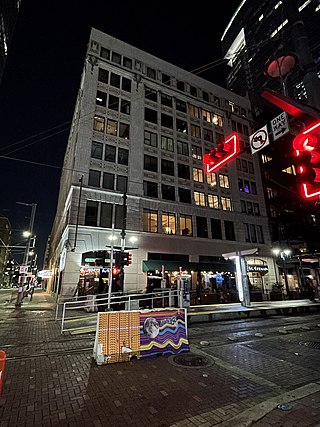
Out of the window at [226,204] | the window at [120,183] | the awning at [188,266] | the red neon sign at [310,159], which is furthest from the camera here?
the window at [226,204]

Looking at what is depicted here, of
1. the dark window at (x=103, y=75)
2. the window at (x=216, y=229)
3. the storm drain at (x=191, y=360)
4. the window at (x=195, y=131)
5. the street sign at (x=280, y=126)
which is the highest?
the dark window at (x=103, y=75)

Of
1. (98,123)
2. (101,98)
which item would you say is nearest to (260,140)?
(98,123)

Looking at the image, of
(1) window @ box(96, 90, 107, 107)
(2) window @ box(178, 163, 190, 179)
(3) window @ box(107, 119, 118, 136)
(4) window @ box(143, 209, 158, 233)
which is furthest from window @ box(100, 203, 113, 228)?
(1) window @ box(96, 90, 107, 107)

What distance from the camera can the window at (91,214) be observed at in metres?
22.9

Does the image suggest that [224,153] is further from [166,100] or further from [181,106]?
[181,106]

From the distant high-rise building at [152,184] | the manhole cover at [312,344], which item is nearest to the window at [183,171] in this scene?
the distant high-rise building at [152,184]

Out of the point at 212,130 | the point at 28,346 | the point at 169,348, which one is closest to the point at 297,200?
the point at 212,130

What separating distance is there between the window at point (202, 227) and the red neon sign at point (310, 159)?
Result: 24024 millimetres

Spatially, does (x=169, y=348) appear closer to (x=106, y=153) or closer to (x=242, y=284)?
(x=242, y=284)

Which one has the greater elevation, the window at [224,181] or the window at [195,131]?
the window at [195,131]

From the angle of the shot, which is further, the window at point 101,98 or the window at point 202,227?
the window at point 202,227

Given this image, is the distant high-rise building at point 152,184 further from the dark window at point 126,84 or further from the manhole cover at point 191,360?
the manhole cover at point 191,360

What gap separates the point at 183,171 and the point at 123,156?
26.7 ft

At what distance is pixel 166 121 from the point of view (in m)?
31.4
